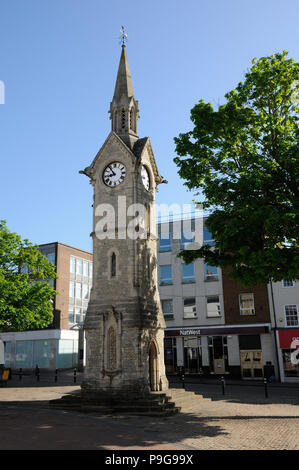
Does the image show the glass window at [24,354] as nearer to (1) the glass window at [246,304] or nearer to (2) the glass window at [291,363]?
(1) the glass window at [246,304]

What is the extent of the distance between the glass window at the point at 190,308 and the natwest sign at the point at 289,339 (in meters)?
8.19

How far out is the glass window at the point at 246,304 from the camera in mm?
35031

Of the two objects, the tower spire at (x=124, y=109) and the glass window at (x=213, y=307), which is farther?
the glass window at (x=213, y=307)

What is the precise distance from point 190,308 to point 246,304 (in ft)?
17.5

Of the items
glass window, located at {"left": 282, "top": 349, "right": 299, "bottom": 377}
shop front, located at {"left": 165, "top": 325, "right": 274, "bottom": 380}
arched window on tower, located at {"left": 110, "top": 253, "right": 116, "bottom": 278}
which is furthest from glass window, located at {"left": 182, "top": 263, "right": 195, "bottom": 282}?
arched window on tower, located at {"left": 110, "top": 253, "right": 116, "bottom": 278}

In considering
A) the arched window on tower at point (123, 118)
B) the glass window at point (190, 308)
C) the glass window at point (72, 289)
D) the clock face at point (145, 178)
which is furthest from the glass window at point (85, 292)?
the arched window on tower at point (123, 118)

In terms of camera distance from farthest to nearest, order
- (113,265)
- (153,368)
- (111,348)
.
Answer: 1. (113,265)
2. (153,368)
3. (111,348)

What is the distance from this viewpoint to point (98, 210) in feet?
76.8

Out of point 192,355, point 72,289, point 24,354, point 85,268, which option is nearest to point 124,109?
point 192,355

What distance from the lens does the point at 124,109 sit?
84.0ft

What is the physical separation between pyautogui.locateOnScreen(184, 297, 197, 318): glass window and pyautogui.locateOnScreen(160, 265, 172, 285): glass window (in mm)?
2645

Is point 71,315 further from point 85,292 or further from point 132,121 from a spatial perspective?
point 132,121

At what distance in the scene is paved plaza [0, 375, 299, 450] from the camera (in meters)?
11.6

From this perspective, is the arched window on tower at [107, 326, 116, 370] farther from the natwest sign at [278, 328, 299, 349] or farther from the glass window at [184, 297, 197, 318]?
the natwest sign at [278, 328, 299, 349]
